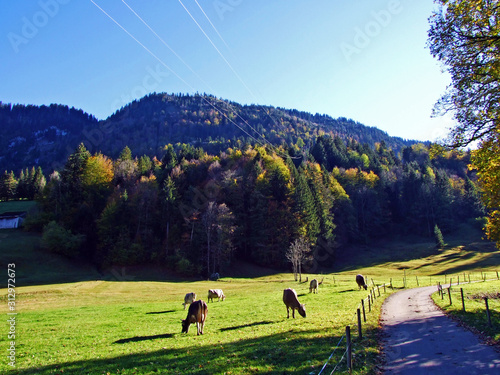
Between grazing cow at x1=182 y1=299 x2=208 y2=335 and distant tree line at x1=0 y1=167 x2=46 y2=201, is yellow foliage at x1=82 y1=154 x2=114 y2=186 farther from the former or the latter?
grazing cow at x1=182 y1=299 x2=208 y2=335

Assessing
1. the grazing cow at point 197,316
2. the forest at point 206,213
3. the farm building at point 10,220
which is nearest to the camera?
the grazing cow at point 197,316

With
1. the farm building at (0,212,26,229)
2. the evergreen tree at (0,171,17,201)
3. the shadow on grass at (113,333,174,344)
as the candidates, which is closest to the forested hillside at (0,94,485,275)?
the farm building at (0,212,26,229)

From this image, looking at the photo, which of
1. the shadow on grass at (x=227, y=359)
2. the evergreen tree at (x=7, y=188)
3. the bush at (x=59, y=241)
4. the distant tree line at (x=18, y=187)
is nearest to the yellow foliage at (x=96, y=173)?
the bush at (x=59, y=241)

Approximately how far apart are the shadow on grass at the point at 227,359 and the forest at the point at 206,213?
5213cm

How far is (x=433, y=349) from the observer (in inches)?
439

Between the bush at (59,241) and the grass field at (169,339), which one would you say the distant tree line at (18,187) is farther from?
the grass field at (169,339)

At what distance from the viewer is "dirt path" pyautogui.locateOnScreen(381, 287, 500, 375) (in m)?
9.25

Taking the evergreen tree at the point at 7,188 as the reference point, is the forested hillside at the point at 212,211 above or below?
below

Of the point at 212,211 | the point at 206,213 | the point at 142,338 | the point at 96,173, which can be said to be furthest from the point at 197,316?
the point at 96,173

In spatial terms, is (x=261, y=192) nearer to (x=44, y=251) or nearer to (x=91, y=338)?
(x=44, y=251)

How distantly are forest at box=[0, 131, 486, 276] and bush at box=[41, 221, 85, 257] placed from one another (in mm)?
210

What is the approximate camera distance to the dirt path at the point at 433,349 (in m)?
9.25

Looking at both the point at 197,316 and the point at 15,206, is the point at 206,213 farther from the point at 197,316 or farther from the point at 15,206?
the point at 15,206

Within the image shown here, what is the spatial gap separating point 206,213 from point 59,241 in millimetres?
31346
